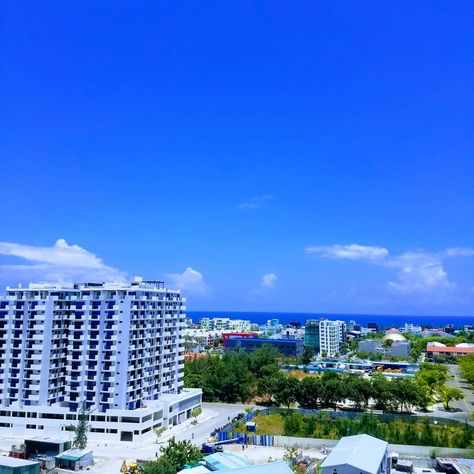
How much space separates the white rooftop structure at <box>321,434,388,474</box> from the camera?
18000 mm

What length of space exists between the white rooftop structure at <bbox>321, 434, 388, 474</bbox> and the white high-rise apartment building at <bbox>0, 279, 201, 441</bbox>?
13.0 metres

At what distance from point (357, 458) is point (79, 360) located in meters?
18.7

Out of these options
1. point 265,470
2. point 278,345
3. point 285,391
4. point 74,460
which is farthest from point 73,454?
point 278,345

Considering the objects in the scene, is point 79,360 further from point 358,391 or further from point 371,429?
point 358,391

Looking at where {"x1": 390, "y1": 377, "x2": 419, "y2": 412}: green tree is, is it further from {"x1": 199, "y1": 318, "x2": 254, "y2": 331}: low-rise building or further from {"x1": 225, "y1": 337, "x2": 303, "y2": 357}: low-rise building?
{"x1": 199, "y1": 318, "x2": 254, "y2": 331}: low-rise building

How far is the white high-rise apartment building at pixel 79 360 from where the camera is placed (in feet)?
95.9

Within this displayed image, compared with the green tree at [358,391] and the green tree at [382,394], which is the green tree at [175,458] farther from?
the green tree at [382,394]

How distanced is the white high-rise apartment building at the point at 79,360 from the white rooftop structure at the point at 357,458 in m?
13.0

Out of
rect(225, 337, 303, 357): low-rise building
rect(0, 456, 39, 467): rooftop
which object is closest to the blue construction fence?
rect(0, 456, 39, 467): rooftop

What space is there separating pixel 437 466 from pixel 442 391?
17327mm

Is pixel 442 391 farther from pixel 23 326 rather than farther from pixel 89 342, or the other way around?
pixel 23 326

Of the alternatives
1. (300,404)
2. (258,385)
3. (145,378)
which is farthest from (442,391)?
(145,378)

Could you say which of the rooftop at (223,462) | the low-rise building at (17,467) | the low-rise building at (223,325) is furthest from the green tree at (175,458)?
the low-rise building at (223,325)

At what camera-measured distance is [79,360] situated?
99.6ft
